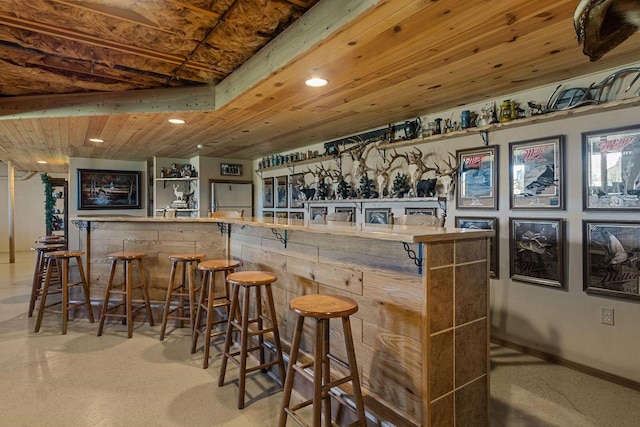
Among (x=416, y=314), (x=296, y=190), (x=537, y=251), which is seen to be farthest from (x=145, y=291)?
(x=537, y=251)

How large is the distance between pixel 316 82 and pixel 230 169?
13.8ft

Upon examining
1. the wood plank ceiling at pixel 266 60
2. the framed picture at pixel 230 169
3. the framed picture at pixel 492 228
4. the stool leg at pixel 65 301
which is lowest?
the stool leg at pixel 65 301

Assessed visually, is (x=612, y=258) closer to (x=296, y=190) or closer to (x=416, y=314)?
(x=416, y=314)

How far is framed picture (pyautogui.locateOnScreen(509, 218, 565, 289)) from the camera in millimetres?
2764

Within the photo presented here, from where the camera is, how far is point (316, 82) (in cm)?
268

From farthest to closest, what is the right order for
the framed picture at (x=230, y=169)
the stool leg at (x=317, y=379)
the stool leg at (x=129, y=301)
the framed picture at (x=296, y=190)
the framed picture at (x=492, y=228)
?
the framed picture at (x=230, y=169) → the framed picture at (x=296, y=190) → the stool leg at (x=129, y=301) → the framed picture at (x=492, y=228) → the stool leg at (x=317, y=379)

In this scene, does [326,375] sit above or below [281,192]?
below

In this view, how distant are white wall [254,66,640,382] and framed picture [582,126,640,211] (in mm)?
48

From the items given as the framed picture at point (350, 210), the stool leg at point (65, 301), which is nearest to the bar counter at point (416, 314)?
the framed picture at point (350, 210)

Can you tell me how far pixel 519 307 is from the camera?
3037 millimetres

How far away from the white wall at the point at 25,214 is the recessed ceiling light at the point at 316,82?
9889 millimetres

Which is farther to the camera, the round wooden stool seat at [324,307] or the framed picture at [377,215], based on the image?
the framed picture at [377,215]

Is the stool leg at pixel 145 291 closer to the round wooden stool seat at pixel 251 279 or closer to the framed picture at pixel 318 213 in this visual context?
the round wooden stool seat at pixel 251 279

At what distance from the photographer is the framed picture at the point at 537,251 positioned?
2.76 m
